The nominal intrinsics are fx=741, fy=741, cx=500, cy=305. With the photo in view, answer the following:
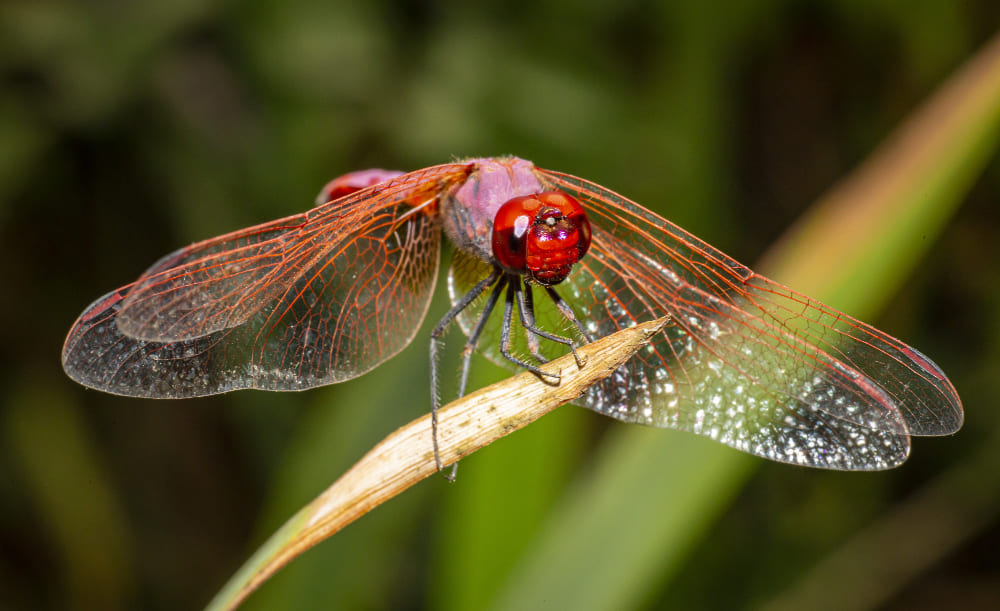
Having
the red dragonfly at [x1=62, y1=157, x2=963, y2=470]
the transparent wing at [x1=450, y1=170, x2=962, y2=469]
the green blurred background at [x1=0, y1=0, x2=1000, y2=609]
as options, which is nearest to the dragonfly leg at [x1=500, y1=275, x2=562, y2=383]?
the red dragonfly at [x1=62, y1=157, x2=963, y2=470]

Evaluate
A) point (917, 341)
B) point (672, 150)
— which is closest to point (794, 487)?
point (917, 341)

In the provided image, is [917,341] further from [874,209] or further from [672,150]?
[874,209]

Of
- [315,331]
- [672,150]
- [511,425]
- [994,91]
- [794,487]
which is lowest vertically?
[511,425]

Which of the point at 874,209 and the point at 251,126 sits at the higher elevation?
the point at 251,126

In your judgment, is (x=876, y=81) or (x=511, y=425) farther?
(x=876, y=81)

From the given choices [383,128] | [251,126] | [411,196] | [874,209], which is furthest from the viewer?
[251,126]

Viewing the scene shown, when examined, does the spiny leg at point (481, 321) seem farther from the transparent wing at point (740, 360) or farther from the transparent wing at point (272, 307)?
the transparent wing at point (272, 307)

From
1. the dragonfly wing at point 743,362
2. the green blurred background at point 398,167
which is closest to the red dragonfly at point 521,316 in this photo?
the dragonfly wing at point 743,362
